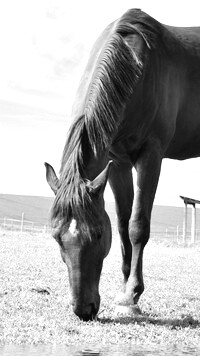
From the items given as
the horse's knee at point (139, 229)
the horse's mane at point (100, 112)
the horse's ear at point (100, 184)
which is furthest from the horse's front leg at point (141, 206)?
the horse's ear at point (100, 184)

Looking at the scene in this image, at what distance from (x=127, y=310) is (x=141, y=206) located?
1032 millimetres

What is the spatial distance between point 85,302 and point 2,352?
0.95m

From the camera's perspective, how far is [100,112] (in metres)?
5.18

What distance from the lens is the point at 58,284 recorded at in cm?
767

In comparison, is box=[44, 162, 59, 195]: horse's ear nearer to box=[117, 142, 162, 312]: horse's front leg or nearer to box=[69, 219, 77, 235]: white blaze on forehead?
box=[69, 219, 77, 235]: white blaze on forehead

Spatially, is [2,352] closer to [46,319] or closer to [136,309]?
[46,319]

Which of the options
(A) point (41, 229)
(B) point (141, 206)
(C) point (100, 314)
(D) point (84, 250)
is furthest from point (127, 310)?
(A) point (41, 229)

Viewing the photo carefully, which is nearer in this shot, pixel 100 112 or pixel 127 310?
pixel 100 112

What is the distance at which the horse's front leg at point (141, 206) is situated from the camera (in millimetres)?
5797

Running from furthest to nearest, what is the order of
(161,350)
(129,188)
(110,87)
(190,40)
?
(190,40) → (129,188) → (110,87) → (161,350)

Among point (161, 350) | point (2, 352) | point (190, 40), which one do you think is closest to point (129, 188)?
point (190, 40)

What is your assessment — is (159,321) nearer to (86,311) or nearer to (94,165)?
(86,311)

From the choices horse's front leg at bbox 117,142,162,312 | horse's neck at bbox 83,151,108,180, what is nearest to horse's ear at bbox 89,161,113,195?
horse's neck at bbox 83,151,108,180

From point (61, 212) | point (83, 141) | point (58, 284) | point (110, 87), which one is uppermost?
point (110, 87)
